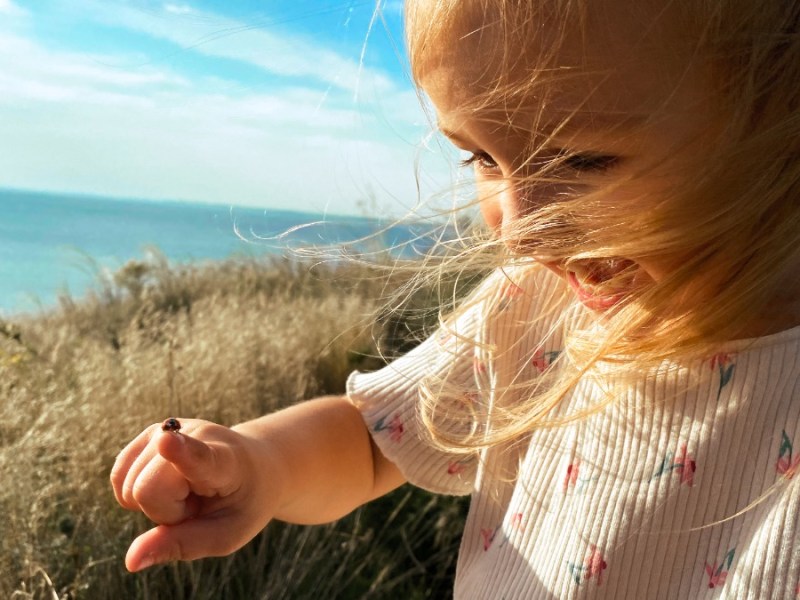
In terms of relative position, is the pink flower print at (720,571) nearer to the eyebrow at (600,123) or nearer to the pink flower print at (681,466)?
the pink flower print at (681,466)

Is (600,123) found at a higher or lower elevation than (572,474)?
higher

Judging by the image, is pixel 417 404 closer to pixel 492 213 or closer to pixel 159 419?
pixel 492 213

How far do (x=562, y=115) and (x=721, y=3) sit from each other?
161 mm

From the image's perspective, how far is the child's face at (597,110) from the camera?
68cm

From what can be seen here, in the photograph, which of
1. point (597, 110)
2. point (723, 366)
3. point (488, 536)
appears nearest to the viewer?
point (597, 110)

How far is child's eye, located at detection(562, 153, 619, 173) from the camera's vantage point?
0.73 metres

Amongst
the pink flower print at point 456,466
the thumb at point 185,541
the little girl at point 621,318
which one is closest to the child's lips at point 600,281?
the little girl at point 621,318

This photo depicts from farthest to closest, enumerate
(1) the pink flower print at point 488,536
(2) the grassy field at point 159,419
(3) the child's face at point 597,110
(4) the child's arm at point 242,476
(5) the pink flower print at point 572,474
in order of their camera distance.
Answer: (2) the grassy field at point 159,419
(1) the pink flower print at point 488,536
(5) the pink flower print at point 572,474
(4) the child's arm at point 242,476
(3) the child's face at point 597,110

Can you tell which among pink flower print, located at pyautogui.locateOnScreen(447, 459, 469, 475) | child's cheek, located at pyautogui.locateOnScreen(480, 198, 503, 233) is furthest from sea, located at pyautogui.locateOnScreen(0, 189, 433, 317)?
pink flower print, located at pyautogui.locateOnScreen(447, 459, 469, 475)

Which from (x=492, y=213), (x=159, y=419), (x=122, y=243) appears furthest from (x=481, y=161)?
(x=122, y=243)

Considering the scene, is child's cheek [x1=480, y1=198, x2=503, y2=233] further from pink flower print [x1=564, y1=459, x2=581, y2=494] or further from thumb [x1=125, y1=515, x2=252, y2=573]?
thumb [x1=125, y1=515, x2=252, y2=573]

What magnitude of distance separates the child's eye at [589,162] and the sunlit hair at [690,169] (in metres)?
0.02

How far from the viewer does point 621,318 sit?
85 cm

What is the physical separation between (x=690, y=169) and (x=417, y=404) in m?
0.52
